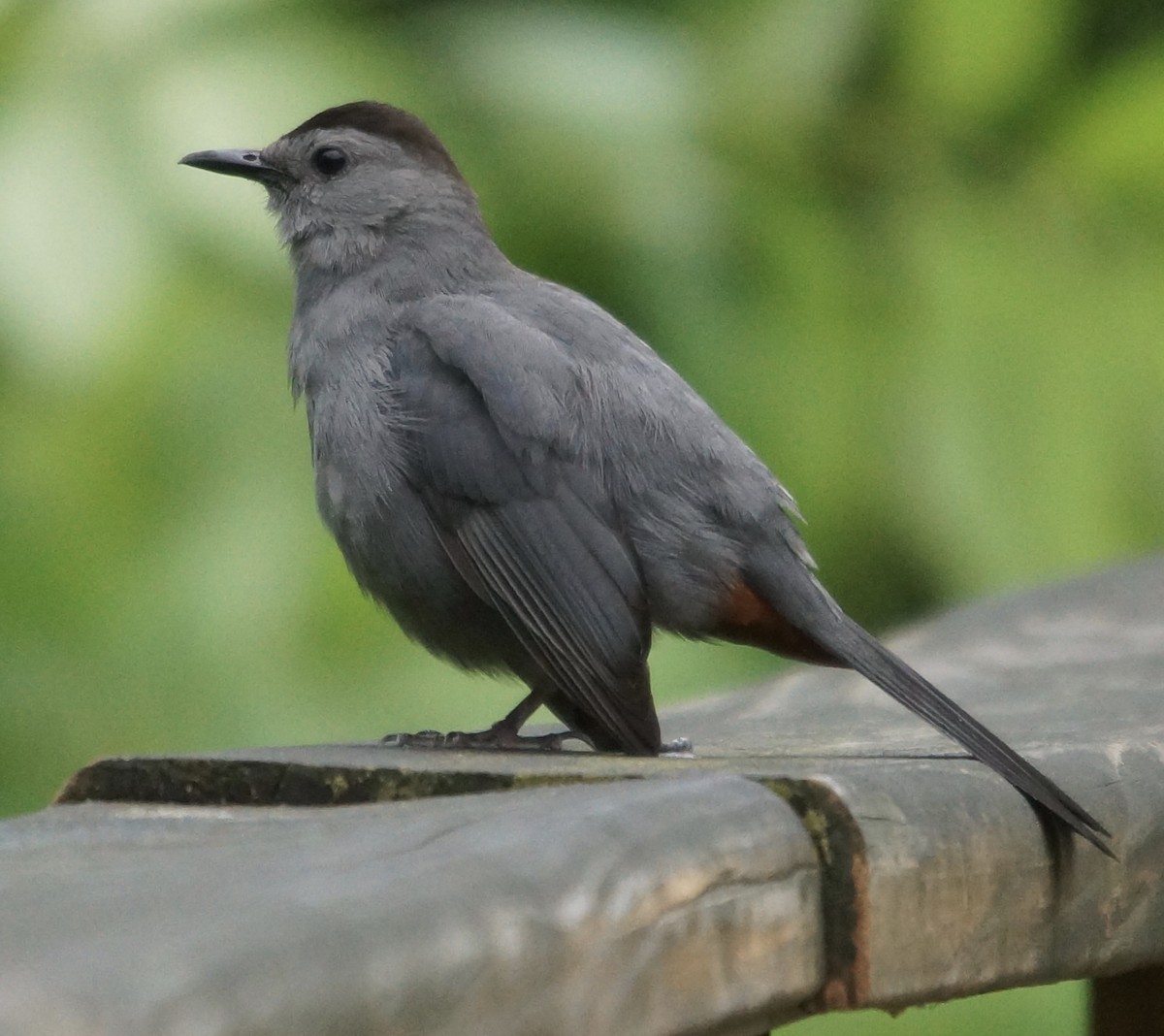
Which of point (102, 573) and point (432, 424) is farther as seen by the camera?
point (102, 573)

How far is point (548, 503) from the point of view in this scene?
2797 mm

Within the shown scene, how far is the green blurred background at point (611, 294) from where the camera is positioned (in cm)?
434

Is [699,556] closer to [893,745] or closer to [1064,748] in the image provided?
[893,745]

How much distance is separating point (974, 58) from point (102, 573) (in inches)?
92.3

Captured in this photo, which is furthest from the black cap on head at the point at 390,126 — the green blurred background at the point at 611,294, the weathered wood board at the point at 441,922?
the weathered wood board at the point at 441,922

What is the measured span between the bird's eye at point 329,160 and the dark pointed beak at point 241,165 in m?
0.06

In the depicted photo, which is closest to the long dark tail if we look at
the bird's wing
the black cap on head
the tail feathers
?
the tail feathers

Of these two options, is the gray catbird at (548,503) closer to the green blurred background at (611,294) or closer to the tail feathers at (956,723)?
the tail feathers at (956,723)

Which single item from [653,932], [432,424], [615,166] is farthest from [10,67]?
[653,932]

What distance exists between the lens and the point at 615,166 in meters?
4.74

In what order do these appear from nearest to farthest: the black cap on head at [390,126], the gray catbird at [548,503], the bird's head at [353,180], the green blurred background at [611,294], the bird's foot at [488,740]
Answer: the bird's foot at [488,740] → the gray catbird at [548,503] → the bird's head at [353,180] → the black cap on head at [390,126] → the green blurred background at [611,294]

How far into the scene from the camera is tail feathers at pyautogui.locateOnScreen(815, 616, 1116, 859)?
189 centimetres

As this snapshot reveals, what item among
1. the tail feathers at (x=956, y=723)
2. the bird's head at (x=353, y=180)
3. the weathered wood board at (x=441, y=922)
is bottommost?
the tail feathers at (x=956, y=723)

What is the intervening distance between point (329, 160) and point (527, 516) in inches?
39.9
